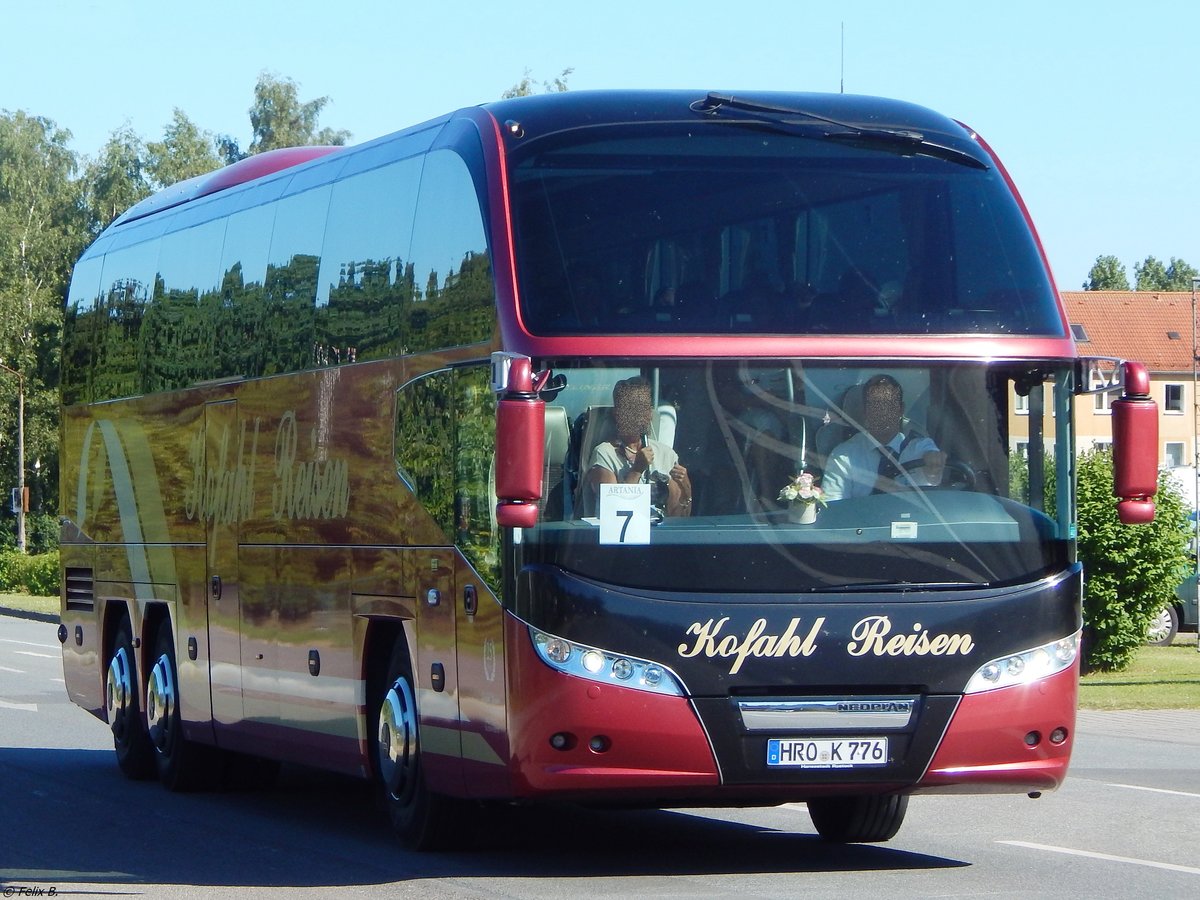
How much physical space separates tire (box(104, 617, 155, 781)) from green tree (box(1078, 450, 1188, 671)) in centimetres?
1445

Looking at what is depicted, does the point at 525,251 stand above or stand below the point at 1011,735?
above

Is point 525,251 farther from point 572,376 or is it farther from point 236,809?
→ point 236,809

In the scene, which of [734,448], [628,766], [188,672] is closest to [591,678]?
[628,766]

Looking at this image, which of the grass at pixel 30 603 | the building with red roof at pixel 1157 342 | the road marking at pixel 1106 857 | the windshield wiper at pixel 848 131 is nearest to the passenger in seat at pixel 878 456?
the windshield wiper at pixel 848 131

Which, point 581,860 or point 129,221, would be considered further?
point 129,221

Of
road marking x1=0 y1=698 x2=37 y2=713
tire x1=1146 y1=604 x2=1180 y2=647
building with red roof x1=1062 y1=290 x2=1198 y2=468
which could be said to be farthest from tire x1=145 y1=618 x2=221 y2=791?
building with red roof x1=1062 y1=290 x2=1198 y2=468

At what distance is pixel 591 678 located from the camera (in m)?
9.30

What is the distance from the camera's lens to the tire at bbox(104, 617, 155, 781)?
1588 cm

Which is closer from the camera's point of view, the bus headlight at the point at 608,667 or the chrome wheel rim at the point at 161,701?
the bus headlight at the point at 608,667

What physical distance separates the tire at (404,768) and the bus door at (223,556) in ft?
8.20

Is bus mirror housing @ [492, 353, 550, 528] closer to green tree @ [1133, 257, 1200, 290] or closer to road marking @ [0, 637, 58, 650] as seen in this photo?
road marking @ [0, 637, 58, 650]

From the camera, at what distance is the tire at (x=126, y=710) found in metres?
Result: 15.9

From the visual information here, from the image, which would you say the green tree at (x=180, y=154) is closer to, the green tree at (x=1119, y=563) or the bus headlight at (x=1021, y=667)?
the green tree at (x=1119, y=563)

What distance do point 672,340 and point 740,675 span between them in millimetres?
1466
